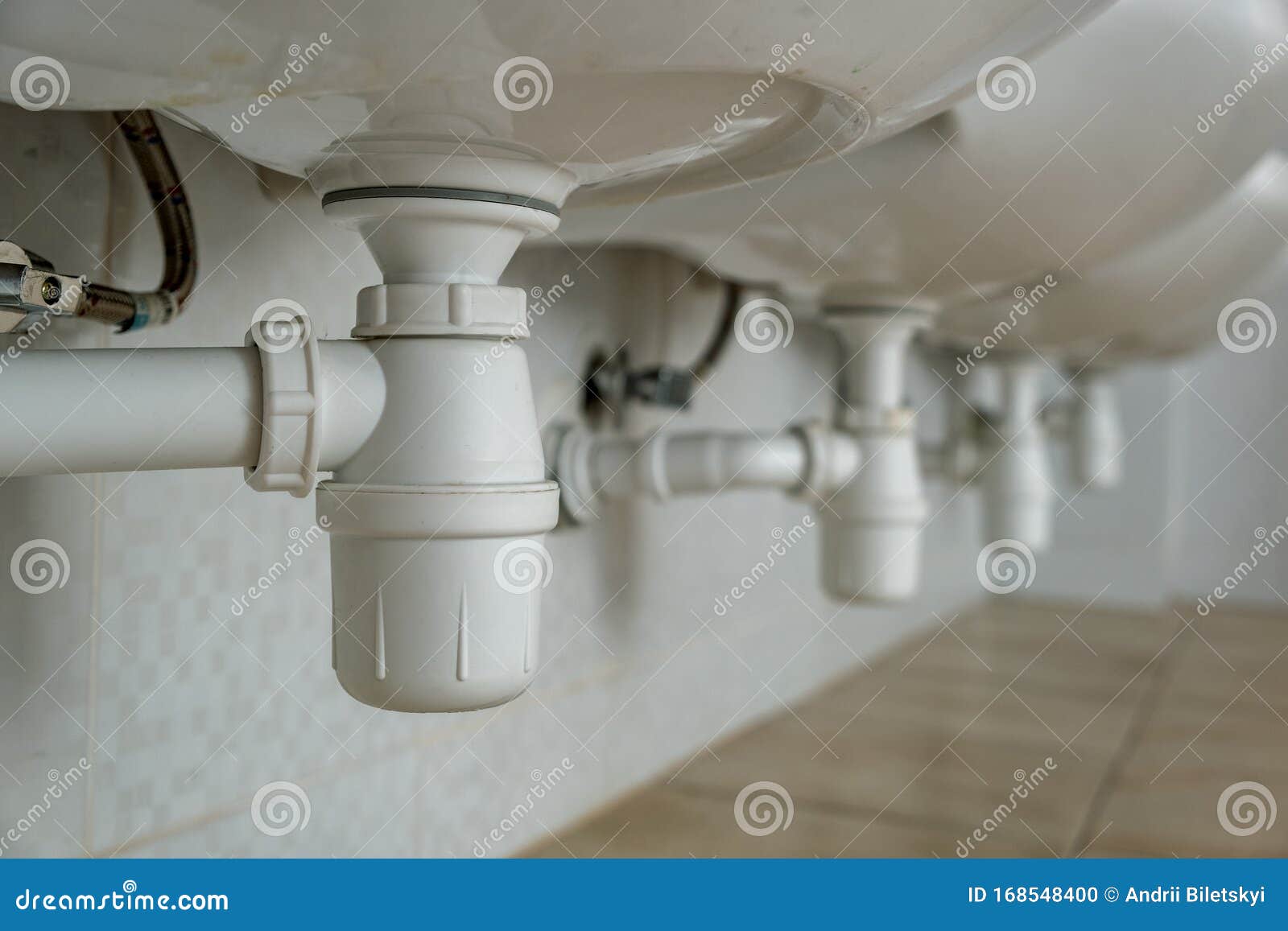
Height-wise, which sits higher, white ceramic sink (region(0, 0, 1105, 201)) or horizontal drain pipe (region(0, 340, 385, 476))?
white ceramic sink (region(0, 0, 1105, 201))

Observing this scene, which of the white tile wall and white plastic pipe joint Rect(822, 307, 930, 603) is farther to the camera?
white plastic pipe joint Rect(822, 307, 930, 603)

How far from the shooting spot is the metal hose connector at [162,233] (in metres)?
0.47

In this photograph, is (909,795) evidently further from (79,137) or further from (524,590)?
(79,137)

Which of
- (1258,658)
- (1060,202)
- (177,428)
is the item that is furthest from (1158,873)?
(1258,658)

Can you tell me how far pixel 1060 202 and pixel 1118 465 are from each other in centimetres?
156
